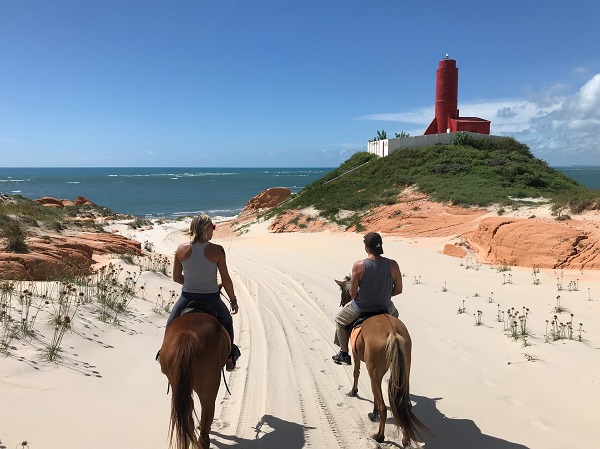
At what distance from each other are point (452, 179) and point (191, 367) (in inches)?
1150

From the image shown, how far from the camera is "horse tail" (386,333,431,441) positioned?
3.90 m

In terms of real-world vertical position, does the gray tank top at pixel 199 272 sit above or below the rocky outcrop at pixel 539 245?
above

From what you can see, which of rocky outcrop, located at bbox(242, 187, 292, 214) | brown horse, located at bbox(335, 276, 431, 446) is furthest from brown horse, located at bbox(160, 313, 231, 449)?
rocky outcrop, located at bbox(242, 187, 292, 214)

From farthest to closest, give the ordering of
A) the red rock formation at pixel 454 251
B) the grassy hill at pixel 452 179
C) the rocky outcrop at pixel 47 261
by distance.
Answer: the grassy hill at pixel 452 179 → the red rock formation at pixel 454 251 → the rocky outcrop at pixel 47 261

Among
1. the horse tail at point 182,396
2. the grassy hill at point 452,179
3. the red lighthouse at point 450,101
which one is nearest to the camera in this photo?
the horse tail at point 182,396

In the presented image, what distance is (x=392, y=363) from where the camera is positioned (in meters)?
3.91

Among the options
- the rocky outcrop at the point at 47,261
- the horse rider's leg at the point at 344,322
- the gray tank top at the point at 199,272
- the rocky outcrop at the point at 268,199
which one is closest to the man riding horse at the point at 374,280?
the horse rider's leg at the point at 344,322

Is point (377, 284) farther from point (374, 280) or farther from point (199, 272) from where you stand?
point (199, 272)

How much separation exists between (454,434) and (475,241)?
40.6 feet

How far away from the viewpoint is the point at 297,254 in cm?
1873

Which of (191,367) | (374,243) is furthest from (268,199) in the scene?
(191,367)

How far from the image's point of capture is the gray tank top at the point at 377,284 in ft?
15.6

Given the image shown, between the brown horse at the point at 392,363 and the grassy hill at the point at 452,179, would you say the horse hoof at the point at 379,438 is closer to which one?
the brown horse at the point at 392,363

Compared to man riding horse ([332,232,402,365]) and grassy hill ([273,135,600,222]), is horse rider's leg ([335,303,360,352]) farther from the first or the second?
grassy hill ([273,135,600,222])
